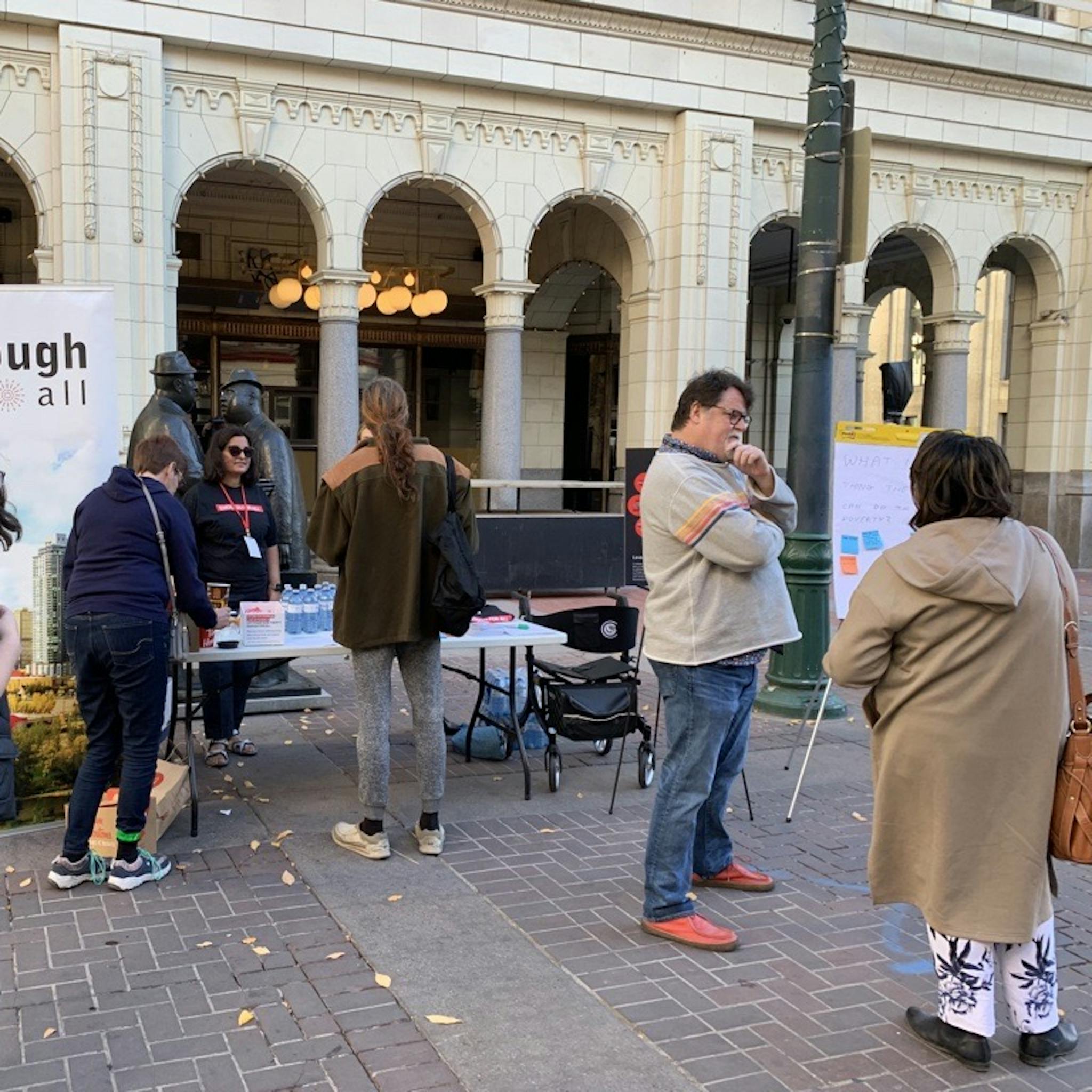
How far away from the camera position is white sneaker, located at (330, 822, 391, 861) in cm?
493

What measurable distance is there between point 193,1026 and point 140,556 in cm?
185

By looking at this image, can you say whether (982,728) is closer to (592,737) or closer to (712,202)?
(592,737)

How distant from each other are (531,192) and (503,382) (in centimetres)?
242

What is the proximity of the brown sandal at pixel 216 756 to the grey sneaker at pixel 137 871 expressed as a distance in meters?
1.54

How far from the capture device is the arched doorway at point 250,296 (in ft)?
57.1

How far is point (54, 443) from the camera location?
17.8 feet

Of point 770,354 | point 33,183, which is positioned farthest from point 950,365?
point 33,183

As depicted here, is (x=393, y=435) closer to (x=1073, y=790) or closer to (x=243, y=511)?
(x=243, y=511)

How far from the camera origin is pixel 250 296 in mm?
17594

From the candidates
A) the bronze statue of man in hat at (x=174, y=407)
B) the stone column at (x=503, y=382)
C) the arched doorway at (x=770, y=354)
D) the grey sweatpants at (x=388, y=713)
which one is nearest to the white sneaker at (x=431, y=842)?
the grey sweatpants at (x=388, y=713)

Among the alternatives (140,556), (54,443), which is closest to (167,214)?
(54,443)

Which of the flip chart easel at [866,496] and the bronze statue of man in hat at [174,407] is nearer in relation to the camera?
the flip chart easel at [866,496]

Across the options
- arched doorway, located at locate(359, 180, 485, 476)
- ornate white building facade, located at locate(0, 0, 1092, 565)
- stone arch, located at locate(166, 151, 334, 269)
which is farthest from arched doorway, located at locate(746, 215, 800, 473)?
stone arch, located at locate(166, 151, 334, 269)

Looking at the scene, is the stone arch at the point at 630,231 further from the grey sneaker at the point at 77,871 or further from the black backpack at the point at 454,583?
the grey sneaker at the point at 77,871
